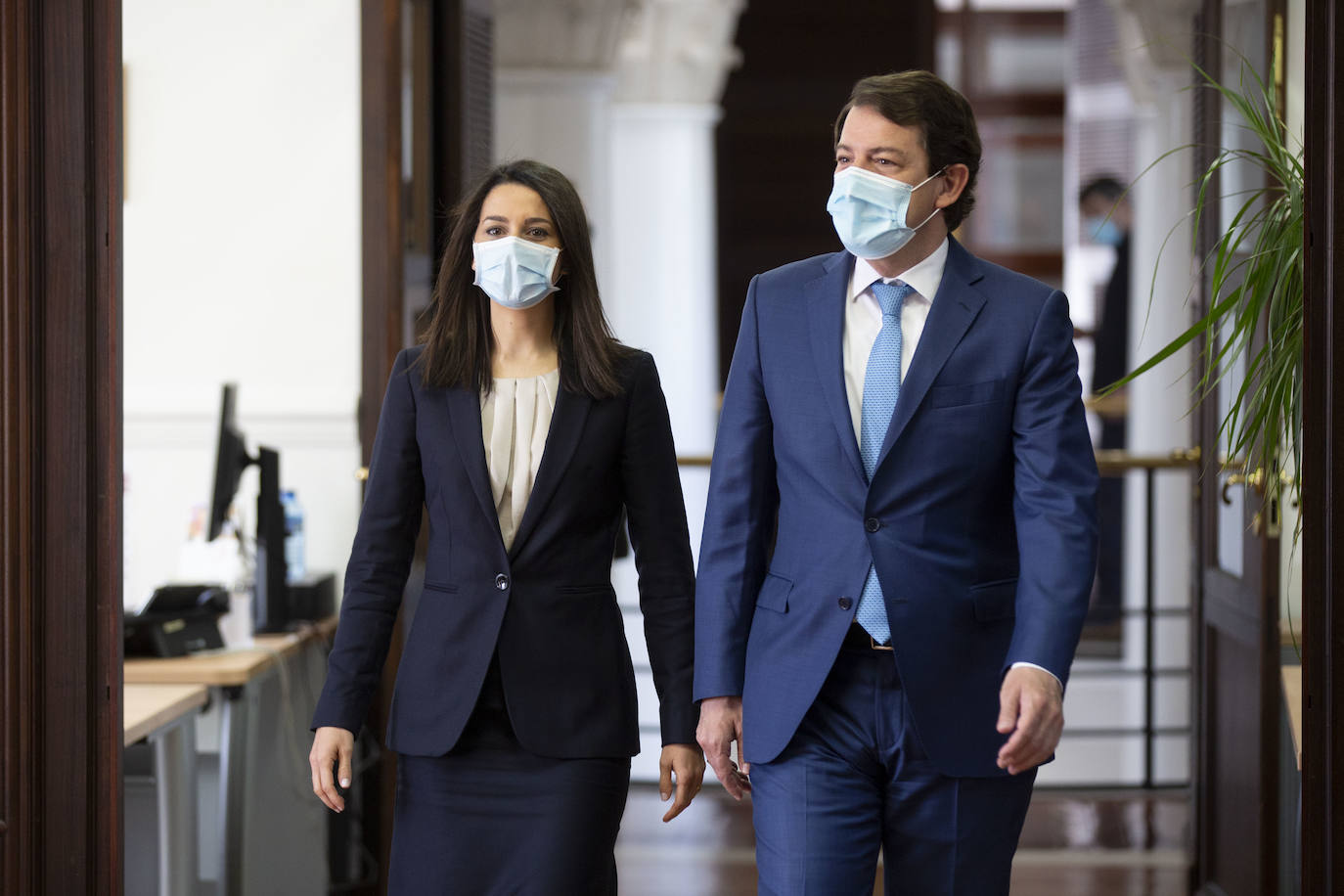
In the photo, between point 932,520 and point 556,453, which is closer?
point 932,520

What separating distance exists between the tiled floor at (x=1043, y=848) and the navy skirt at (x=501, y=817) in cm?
192

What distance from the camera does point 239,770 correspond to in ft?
11.1

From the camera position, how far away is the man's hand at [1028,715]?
6.00ft

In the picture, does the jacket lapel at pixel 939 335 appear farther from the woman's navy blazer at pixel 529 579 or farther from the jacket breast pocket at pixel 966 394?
the woman's navy blazer at pixel 529 579

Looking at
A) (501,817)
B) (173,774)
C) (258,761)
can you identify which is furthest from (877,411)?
(258,761)

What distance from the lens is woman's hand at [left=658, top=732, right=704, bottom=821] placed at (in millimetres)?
2180

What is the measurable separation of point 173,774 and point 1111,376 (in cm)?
528

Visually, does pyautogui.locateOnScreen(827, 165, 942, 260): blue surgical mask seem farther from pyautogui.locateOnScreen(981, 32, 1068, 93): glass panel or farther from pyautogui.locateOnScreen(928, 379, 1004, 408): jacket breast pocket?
pyautogui.locateOnScreen(981, 32, 1068, 93): glass panel

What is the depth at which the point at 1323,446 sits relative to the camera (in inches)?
78.8

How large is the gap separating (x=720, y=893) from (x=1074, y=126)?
286 inches

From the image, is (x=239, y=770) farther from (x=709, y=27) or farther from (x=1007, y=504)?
(x=709, y=27)

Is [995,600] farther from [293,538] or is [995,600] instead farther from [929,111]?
[293,538]

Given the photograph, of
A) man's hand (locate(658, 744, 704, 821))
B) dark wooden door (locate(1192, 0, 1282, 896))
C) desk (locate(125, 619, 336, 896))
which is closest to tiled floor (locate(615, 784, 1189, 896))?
dark wooden door (locate(1192, 0, 1282, 896))

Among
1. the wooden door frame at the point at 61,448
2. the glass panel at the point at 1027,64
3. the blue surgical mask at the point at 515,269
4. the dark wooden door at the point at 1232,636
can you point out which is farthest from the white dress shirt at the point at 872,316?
the glass panel at the point at 1027,64
